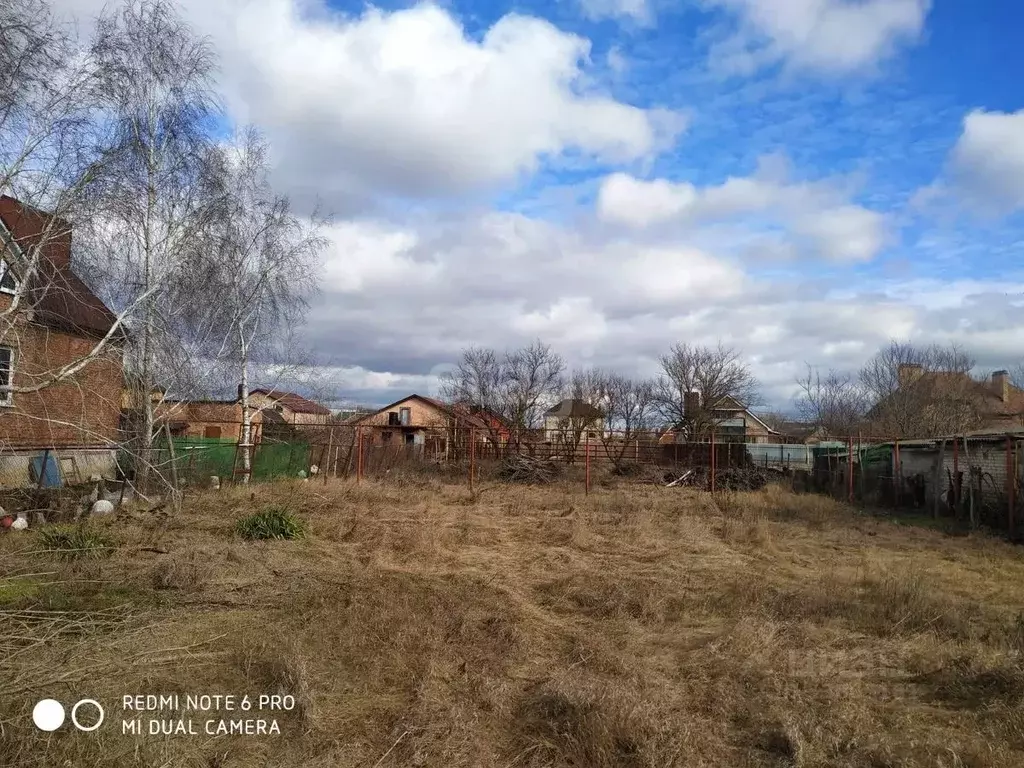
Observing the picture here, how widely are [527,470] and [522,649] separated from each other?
1686 centimetres

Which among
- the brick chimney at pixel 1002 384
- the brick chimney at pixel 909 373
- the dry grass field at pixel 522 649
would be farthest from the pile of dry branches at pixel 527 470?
the brick chimney at pixel 1002 384

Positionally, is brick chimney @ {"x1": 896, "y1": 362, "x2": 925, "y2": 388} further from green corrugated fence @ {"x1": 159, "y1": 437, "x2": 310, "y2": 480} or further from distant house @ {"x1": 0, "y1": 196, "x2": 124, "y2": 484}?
distant house @ {"x1": 0, "y1": 196, "x2": 124, "y2": 484}

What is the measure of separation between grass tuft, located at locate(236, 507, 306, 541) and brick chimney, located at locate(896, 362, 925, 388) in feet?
122

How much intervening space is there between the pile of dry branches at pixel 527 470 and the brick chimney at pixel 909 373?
25788 mm

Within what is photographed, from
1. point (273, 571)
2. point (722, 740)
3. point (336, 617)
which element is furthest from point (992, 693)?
point (273, 571)

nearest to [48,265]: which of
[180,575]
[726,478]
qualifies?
[180,575]

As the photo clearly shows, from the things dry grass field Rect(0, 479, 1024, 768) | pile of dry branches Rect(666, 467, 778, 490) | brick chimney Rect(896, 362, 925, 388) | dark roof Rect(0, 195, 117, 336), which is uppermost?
brick chimney Rect(896, 362, 925, 388)

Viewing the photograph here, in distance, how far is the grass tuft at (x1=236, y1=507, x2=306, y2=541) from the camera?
11227mm

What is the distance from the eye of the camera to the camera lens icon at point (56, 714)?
153 inches

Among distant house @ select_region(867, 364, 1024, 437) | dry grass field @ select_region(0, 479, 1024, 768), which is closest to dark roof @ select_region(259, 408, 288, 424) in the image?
dry grass field @ select_region(0, 479, 1024, 768)

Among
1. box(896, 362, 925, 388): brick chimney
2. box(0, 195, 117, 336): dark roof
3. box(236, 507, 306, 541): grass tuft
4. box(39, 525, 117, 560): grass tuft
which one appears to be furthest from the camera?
box(896, 362, 925, 388): brick chimney

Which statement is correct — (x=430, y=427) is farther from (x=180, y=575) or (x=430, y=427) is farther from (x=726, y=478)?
(x=180, y=575)

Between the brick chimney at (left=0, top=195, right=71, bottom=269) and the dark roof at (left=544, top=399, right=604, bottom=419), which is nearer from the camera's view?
the brick chimney at (left=0, top=195, right=71, bottom=269)

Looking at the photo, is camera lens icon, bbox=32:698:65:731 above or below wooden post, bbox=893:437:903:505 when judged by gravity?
below
